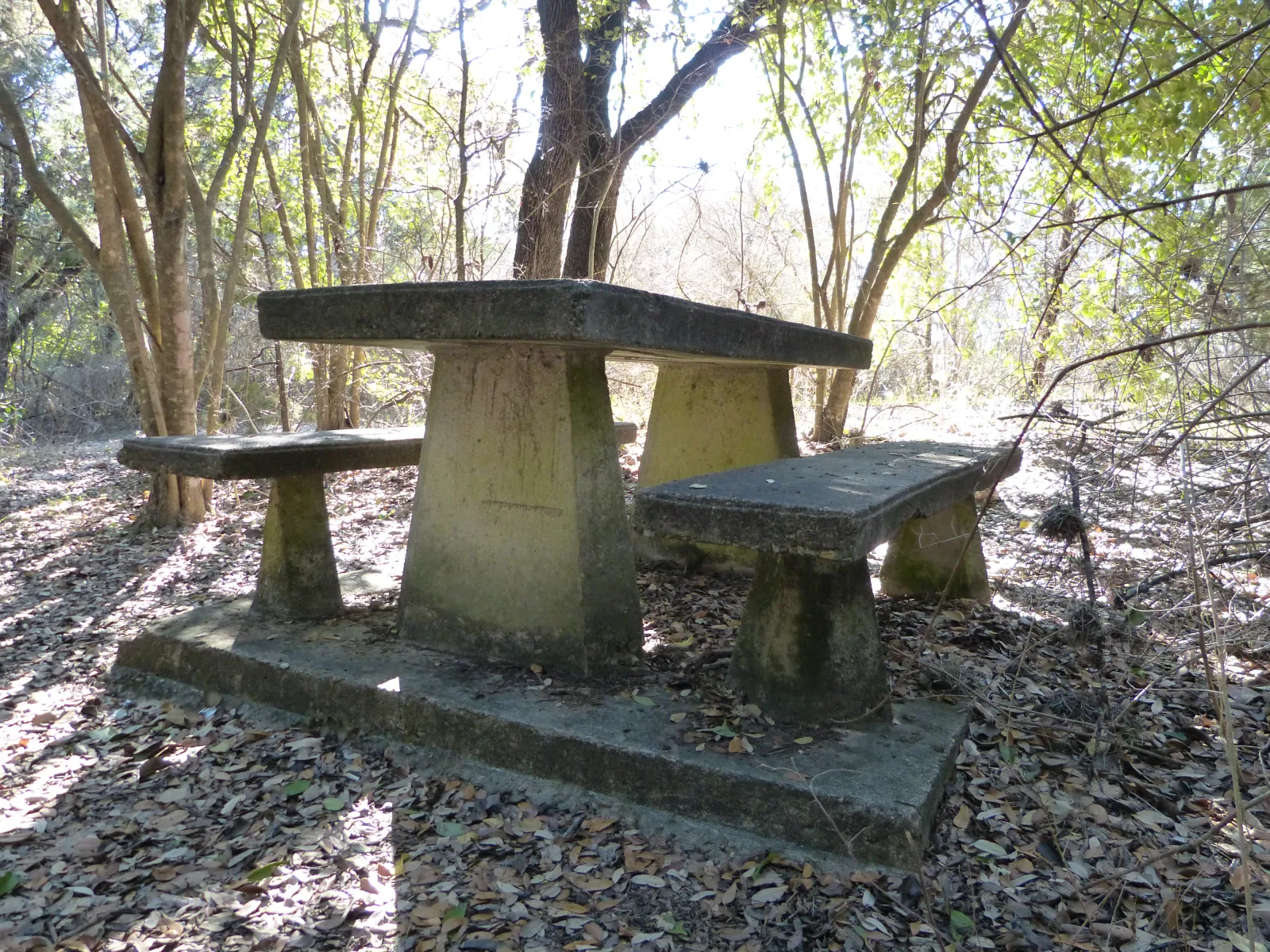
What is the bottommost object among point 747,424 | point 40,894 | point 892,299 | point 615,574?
point 40,894

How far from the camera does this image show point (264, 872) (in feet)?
6.74

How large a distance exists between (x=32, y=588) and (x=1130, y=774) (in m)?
5.04

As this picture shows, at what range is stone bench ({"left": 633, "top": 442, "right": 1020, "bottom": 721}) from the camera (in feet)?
6.89

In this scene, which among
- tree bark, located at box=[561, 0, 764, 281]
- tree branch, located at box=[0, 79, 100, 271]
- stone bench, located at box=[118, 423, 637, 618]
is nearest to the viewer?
stone bench, located at box=[118, 423, 637, 618]

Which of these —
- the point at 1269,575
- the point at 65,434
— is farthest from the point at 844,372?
the point at 65,434

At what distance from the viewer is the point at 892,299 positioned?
1039 centimetres

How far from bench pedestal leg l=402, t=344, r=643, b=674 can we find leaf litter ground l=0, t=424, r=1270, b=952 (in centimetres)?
24

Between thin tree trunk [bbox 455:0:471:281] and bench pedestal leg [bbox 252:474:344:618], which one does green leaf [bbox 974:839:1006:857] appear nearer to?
bench pedestal leg [bbox 252:474:344:618]

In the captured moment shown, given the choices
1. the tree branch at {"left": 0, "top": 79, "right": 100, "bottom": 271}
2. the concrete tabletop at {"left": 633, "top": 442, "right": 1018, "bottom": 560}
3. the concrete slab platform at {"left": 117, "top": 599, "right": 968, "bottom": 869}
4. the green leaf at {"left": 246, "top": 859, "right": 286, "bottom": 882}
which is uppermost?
the tree branch at {"left": 0, "top": 79, "right": 100, "bottom": 271}

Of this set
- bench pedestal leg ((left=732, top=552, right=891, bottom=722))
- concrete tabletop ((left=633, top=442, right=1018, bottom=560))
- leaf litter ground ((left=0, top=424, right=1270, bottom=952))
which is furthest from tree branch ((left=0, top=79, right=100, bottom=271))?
bench pedestal leg ((left=732, top=552, right=891, bottom=722))

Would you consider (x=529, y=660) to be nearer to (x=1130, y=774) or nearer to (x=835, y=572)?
(x=835, y=572)

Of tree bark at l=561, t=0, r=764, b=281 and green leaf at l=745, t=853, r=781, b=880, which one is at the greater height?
tree bark at l=561, t=0, r=764, b=281

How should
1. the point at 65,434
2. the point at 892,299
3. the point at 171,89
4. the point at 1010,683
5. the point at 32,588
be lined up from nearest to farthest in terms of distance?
the point at 1010,683, the point at 32,588, the point at 171,89, the point at 892,299, the point at 65,434

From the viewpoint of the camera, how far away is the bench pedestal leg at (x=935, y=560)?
12.4 feet
